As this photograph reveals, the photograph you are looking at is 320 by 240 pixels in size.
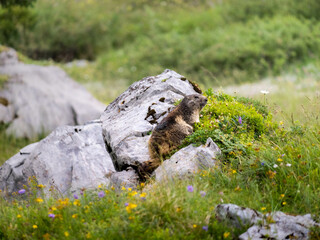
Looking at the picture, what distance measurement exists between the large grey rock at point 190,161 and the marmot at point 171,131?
239 mm

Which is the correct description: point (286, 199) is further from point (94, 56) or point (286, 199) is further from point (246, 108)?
point (94, 56)

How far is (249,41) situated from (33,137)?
12.4 m

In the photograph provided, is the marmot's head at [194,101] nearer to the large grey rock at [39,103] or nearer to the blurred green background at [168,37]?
the large grey rock at [39,103]

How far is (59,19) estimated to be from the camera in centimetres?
2362

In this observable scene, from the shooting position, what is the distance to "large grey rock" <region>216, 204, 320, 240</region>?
3955 millimetres

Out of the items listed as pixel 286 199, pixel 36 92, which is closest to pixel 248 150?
pixel 286 199

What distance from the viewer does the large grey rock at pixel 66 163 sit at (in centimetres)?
561

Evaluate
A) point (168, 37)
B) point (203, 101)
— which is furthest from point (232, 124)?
point (168, 37)

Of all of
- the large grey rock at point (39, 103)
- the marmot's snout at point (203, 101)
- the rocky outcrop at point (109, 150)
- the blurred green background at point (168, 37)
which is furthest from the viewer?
the blurred green background at point (168, 37)

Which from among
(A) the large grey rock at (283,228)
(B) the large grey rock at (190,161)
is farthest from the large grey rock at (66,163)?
(A) the large grey rock at (283,228)

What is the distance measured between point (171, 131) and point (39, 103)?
24.4ft

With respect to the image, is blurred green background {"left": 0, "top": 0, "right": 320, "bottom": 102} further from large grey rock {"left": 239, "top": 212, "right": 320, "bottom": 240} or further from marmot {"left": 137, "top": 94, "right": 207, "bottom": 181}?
large grey rock {"left": 239, "top": 212, "right": 320, "bottom": 240}

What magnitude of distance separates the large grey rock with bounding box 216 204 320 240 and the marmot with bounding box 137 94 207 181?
5.23ft

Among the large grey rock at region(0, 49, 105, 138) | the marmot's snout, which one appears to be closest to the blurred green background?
the large grey rock at region(0, 49, 105, 138)
